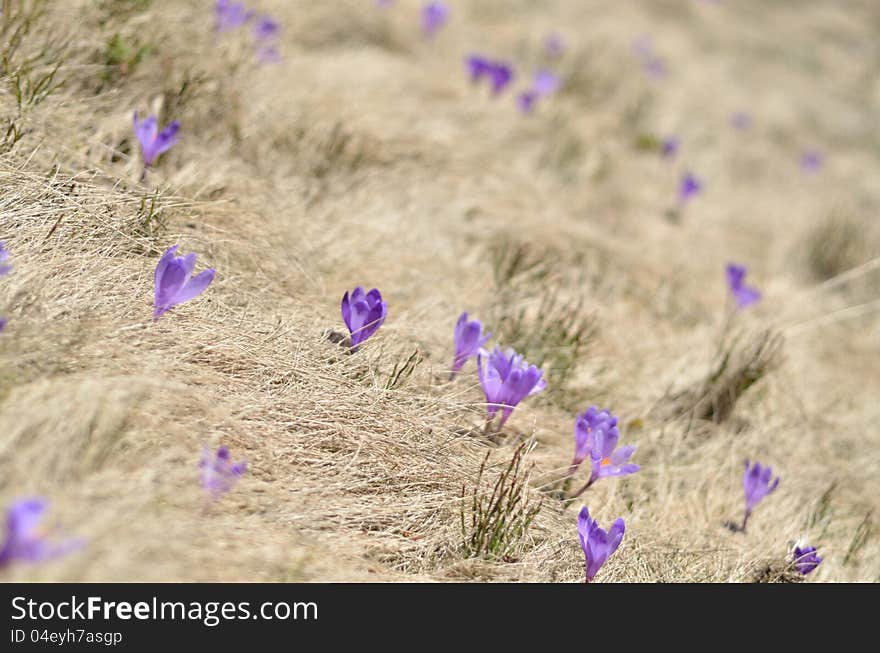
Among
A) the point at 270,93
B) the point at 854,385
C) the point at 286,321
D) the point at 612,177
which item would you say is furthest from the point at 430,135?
the point at 854,385

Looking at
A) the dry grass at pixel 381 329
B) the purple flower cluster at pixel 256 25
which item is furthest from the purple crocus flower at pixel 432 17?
the purple flower cluster at pixel 256 25

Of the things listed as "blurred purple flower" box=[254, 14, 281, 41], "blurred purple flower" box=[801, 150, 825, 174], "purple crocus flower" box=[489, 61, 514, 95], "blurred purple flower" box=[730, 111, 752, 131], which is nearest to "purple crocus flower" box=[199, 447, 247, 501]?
"blurred purple flower" box=[254, 14, 281, 41]

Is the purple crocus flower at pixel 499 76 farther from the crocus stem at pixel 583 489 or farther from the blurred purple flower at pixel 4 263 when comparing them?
the blurred purple flower at pixel 4 263

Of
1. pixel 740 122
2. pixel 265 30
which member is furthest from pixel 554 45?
pixel 265 30

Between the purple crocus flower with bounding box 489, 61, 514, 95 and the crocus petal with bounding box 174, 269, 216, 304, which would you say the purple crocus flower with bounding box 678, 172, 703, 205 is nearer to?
the purple crocus flower with bounding box 489, 61, 514, 95

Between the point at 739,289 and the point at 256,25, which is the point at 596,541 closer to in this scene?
the point at 739,289

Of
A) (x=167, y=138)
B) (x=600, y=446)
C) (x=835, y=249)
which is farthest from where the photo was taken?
(x=835, y=249)
